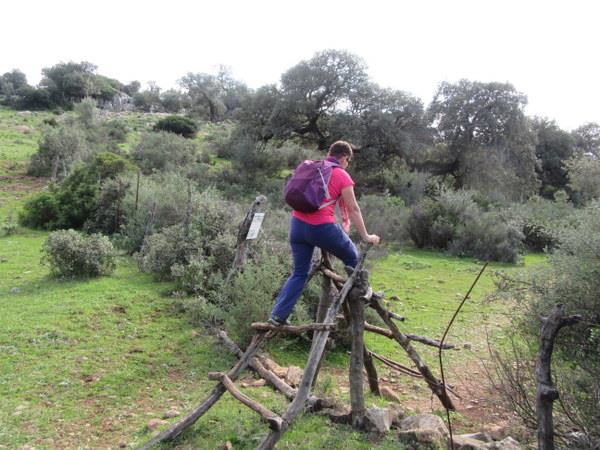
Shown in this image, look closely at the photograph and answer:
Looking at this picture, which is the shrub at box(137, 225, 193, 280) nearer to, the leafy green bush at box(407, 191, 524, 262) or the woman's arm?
the woman's arm

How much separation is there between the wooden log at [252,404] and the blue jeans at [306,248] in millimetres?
787

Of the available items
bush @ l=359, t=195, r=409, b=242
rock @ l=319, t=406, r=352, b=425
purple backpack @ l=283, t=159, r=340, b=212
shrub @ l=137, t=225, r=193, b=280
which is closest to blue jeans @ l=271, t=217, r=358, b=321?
purple backpack @ l=283, t=159, r=340, b=212

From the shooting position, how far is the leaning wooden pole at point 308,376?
4.08 m

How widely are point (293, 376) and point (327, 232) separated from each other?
2223 millimetres

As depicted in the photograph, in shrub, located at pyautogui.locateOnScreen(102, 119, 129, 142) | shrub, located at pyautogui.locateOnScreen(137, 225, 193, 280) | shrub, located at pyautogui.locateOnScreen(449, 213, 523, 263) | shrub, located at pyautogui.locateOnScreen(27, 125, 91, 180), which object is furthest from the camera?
shrub, located at pyautogui.locateOnScreen(102, 119, 129, 142)

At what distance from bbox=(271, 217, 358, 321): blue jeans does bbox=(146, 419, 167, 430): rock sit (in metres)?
1.63

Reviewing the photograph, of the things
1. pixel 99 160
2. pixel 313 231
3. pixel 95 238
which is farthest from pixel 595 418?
pixel 99 160

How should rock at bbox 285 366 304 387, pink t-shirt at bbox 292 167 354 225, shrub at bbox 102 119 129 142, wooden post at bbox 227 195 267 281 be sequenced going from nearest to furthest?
pink t-shirt at bbox 292 167 354 225
rock at bbox 285 366 304 387
wooden post at bbox 227 195 267 281
shrub at bbox 102 119 129 142

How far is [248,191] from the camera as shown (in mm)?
21938

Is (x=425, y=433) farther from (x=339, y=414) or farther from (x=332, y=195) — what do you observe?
(x=332, y=195)

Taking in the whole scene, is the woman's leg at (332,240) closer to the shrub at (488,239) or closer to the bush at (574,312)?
the bush at (574,312)

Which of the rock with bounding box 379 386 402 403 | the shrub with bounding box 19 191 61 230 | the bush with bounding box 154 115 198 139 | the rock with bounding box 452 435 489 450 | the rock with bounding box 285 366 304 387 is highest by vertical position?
the bush with bounding box 154 115 198 139

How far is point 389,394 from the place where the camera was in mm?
6051

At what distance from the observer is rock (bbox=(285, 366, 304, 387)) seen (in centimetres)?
585
